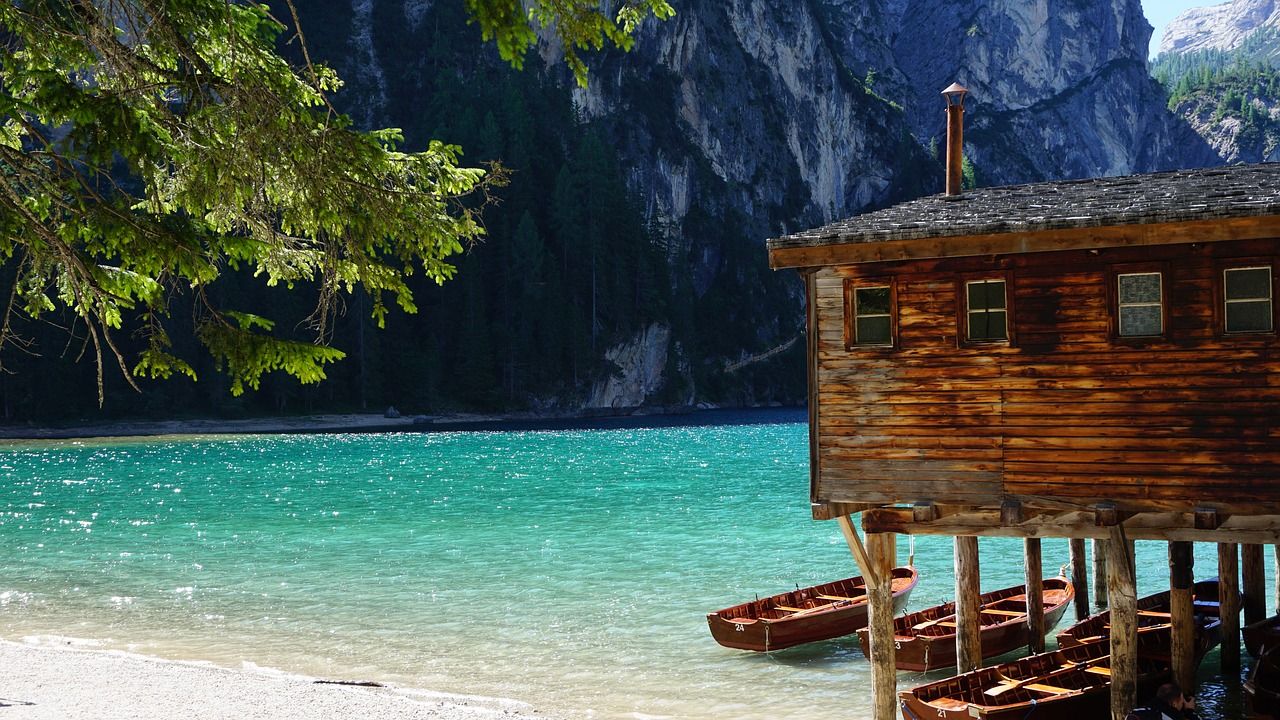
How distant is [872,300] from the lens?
15.0m

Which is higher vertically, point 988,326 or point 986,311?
point 986,311

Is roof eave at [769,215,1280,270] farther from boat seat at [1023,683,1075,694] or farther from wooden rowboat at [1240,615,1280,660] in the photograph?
wooden rowboat at [1240,615,1280,660]

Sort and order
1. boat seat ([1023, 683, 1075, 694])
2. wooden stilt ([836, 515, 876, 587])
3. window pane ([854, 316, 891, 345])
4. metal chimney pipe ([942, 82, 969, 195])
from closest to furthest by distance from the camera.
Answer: window pane ([854, 316, 891, 345])
wooden stilt ([836, 515, 876, 587])
boat seat ([1023, 683, 1075, 694])
metal chimney pipe ([942, 82, 969, 195])

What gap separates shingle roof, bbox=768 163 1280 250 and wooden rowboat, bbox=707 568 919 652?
7.69m

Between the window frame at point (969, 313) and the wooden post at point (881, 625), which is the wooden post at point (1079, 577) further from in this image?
the window frame at point (969, 313)

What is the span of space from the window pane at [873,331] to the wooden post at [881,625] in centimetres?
270

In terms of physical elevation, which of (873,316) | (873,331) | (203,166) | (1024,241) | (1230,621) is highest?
(203,166)

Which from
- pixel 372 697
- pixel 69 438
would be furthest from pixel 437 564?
pixel 69 438

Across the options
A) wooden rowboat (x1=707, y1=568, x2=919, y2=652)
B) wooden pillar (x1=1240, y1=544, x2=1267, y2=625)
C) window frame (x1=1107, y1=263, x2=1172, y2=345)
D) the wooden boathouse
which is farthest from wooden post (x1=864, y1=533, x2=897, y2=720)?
wooden pillar (x1=1240, y1=544, x2=1267, y2=625)

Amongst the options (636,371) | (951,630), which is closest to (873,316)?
(951,630)

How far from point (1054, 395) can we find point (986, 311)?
133 centimetres

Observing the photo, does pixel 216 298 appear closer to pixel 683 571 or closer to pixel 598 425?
pixel 598 425

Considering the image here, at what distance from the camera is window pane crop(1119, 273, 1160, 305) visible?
1377 centimetres

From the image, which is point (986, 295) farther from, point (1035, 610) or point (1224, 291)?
point (1035, 610)
